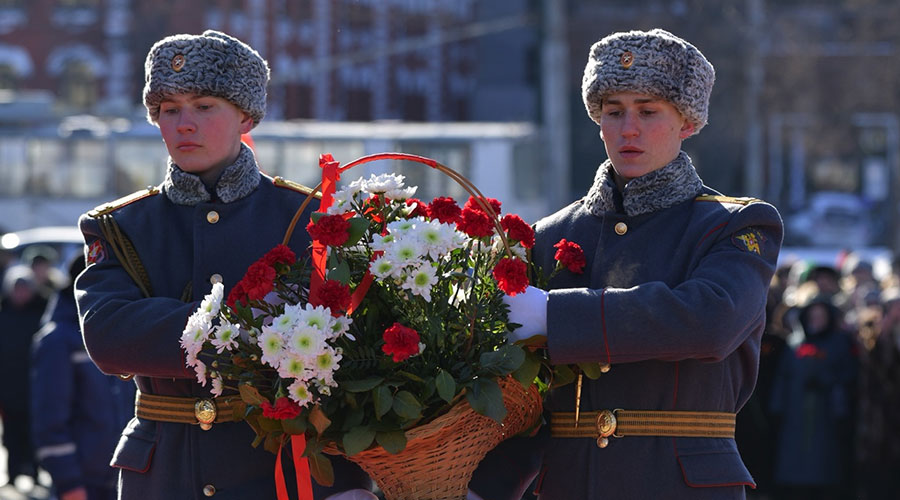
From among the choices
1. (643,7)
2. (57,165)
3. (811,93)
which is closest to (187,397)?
(57,165)

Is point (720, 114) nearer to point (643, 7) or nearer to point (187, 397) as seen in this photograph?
point (643, 7)

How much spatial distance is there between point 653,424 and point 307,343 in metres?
1.01

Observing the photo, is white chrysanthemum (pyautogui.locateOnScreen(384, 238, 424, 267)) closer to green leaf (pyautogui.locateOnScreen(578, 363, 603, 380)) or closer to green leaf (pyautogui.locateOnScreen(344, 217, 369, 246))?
green leaf (pyautogui.locateOnScreen(344, 217, 369, 246))

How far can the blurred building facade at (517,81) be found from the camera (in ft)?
77.4

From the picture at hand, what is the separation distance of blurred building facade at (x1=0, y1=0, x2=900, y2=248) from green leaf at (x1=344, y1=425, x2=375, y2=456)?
54.4 ft

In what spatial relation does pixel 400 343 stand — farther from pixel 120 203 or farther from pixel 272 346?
pixel 120 203

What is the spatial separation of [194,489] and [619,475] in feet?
3.81

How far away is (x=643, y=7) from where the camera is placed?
33.4 m

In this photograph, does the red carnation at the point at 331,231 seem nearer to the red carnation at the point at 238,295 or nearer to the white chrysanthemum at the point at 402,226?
the white chrysanthemum at the point at 402,226

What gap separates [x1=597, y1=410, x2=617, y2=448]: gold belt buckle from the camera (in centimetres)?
360

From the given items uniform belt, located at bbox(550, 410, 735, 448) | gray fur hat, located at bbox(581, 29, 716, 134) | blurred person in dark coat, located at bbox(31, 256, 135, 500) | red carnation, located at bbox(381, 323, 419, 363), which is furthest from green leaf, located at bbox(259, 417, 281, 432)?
blurred person in dark coat, located at bbox(31, 256, 135, 500)

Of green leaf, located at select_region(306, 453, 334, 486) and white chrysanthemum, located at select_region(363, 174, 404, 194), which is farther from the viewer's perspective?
white chrysanthemum, located at select_region(363, 174, 404, 194)

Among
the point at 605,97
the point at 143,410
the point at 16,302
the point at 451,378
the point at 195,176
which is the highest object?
the point at 605,97

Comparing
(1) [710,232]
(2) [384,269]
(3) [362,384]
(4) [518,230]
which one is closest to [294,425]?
(3) [362,384]
